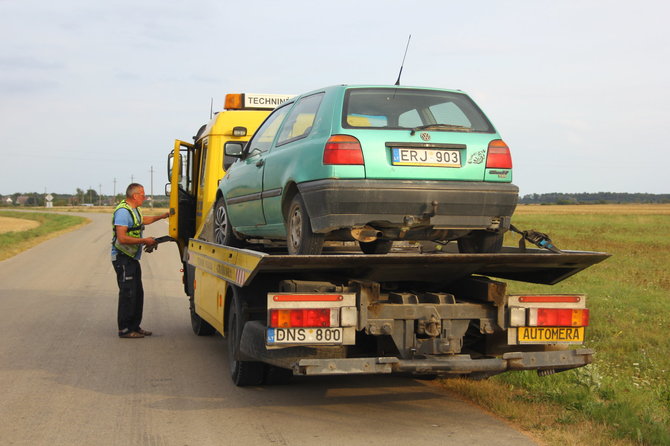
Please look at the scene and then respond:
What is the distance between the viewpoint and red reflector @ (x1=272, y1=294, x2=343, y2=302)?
532 centimetres

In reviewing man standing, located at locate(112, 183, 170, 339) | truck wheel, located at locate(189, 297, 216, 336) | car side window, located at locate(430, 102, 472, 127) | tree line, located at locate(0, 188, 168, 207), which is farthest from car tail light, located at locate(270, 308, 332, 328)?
tree line, located at locate(0, 188, 168, 207)

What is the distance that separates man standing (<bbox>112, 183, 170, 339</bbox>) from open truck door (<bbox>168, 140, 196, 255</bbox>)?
2.00ft

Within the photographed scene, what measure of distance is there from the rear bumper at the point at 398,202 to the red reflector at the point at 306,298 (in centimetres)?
49

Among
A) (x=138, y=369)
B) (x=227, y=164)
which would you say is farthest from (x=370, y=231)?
(x=227, y=164)

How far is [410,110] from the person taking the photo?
6031 millimetres

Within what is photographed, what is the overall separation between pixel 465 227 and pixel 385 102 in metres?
1.14

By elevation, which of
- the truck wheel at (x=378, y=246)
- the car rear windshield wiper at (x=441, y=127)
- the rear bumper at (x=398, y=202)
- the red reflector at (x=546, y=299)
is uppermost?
the car rear windshield wiper at (x=441, y=127)

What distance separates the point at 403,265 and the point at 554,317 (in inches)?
47.4

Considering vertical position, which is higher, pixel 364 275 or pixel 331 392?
pixel 364 275

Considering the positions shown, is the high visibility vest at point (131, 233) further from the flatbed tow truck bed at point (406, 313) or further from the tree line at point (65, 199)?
the tree line at point (65, 199)

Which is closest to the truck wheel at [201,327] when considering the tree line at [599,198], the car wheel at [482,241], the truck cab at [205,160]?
the truck cab at [205,160]

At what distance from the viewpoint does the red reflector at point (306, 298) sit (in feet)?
17.4

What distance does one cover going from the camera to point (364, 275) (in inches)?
228

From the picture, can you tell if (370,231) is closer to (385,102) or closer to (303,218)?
(303,218)
